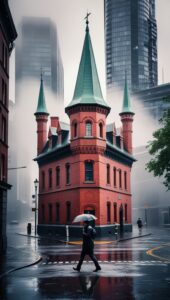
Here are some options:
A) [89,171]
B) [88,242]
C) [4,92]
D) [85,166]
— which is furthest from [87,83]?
[88,242]

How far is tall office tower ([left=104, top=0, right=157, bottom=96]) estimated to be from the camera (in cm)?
17950

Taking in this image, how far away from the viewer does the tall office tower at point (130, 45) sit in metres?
180

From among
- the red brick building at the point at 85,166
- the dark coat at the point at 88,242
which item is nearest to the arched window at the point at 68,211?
the red brick building at the point at 85,166

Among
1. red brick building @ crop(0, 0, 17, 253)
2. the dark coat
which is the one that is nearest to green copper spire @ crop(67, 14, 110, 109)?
red brick building @ crop(0, 0, 17, 253)

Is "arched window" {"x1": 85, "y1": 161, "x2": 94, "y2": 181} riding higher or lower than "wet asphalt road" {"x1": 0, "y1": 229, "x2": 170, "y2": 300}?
higher

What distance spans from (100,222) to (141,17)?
15143cm

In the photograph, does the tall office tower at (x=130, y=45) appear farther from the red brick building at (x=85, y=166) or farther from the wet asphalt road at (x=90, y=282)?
the wet asphalt road at (x=90, y=282)

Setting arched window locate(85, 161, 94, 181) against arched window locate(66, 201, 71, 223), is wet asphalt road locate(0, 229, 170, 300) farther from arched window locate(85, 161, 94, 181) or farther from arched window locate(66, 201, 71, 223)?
arched window locate(66, 201, 71, 223)

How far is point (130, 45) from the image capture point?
180000 millimetres

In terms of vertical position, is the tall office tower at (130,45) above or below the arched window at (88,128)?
above

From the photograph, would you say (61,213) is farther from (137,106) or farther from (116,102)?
(116,102)

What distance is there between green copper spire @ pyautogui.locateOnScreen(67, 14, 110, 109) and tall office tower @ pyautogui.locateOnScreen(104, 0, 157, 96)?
130 meters

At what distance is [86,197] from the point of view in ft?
150

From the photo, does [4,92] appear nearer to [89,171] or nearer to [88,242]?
[88,242]
